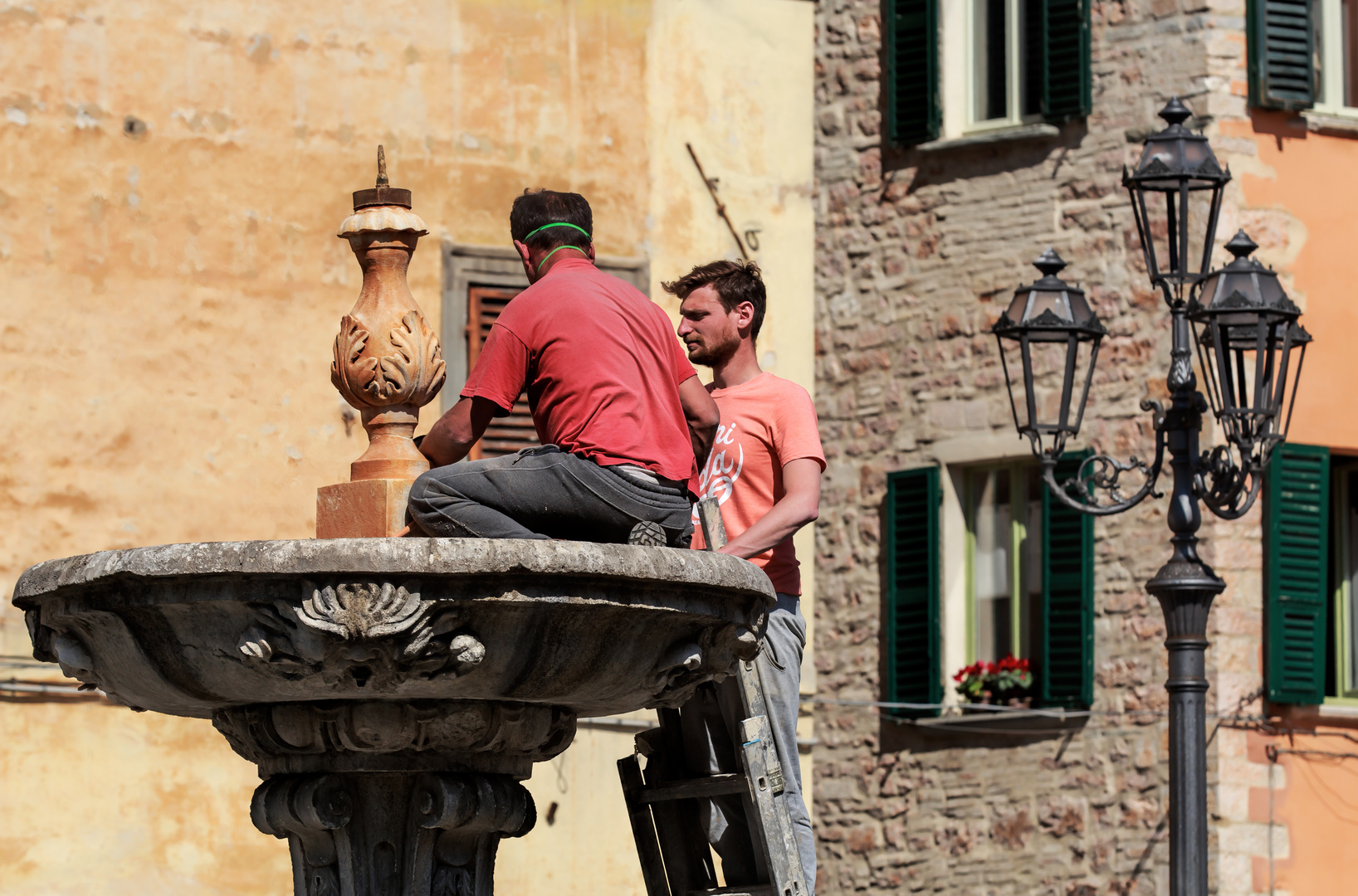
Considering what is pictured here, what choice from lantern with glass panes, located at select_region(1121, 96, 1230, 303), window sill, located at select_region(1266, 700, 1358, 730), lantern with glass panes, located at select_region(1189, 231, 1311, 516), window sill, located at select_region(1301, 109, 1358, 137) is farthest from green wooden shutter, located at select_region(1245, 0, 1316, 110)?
lantern with glass panes, located at select_region(1189, 231, 1311, 516)

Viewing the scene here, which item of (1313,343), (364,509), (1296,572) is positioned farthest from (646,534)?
(1313,343)

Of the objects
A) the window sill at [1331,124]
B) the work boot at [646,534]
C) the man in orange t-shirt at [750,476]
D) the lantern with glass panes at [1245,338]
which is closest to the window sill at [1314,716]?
the window sill at [1331,124]

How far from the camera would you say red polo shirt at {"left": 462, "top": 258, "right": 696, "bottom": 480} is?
20.3 feet

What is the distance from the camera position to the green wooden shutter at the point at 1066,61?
1622 centimetres

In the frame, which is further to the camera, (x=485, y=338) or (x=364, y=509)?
(x=485, y=338)

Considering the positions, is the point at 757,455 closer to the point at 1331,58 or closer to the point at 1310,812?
the point at 1310,812

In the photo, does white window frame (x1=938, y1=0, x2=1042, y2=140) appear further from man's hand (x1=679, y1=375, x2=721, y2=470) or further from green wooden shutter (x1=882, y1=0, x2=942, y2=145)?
man's hand (x1=679, y1=375, x2=721, y2=470)

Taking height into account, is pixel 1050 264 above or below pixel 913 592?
above

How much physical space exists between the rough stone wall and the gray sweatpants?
8869 millimetres

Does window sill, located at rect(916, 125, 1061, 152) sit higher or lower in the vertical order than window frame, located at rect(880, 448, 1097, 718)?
higher

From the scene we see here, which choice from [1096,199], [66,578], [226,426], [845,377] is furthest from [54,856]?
[66,578]

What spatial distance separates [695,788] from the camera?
22.3ft

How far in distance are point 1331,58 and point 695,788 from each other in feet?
Result: 35.6

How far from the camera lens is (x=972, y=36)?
55.6 ft
